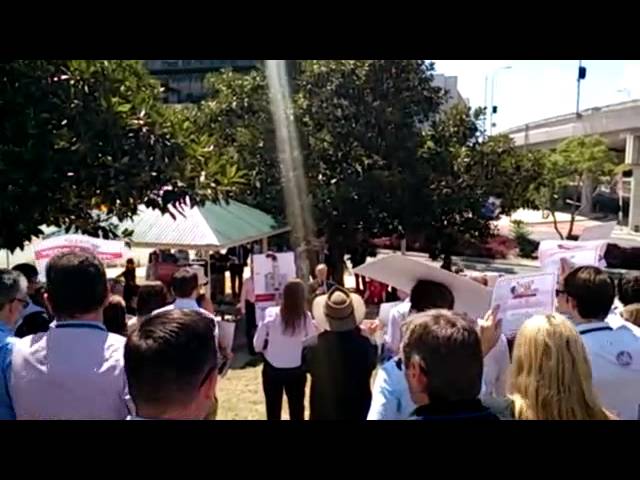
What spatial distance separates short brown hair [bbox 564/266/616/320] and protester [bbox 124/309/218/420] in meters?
2.09

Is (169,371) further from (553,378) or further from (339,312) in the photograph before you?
(339,312)

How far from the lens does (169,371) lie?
1.90 metres

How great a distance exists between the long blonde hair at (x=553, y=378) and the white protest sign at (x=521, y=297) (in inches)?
59.4

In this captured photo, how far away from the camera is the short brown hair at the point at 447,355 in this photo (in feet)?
7.05

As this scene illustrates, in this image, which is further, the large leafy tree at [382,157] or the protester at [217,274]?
the large leafy tree at [382,157]

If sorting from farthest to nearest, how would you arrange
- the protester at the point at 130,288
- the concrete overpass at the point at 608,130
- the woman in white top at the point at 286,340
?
the concrete overpass at the point at 608,130 < the protester at the point at 130,288 < the woman in white top at the point at 286,340

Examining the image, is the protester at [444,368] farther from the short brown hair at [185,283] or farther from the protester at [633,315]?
the short brown hair at [185,283]

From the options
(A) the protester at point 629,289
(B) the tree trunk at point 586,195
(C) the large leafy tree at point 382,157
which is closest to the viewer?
(A) the protester at point 629,289

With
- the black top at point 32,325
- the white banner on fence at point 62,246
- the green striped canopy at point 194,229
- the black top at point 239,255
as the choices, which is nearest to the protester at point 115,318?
the black top at point 32,325

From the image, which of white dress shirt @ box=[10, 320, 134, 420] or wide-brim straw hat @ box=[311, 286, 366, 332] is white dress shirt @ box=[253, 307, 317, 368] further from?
white dress shirt @ box=[10, 320, 134, 420]

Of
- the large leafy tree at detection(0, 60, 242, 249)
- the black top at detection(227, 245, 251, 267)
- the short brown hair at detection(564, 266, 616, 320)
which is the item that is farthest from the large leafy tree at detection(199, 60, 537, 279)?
the short brown hair at detection(564, 266, 616, 320)
